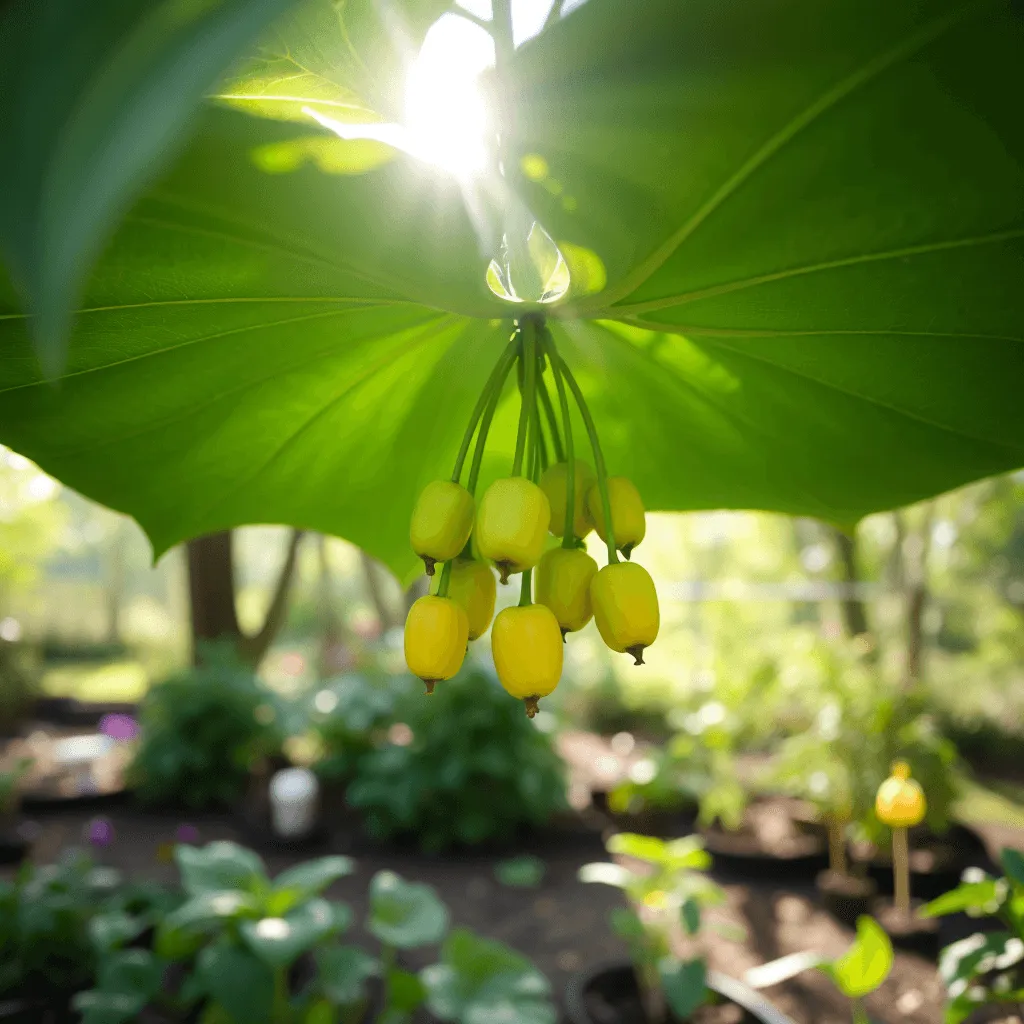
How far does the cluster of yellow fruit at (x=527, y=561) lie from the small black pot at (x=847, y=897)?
123 inches

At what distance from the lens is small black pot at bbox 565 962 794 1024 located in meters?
2.18

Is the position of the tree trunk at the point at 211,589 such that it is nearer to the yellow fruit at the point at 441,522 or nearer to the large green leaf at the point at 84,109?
the yellow fruit at the point at 441,522

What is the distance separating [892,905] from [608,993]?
128 centimetres

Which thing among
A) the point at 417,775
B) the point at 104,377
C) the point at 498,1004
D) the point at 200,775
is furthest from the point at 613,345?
the point at 200,775

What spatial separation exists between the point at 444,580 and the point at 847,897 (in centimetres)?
321

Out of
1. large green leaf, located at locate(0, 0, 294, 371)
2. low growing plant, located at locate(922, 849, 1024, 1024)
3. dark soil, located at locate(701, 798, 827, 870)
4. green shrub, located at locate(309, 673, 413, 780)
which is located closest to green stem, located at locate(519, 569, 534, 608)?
large green leaf, located at locate(0, 0, 294, 371)

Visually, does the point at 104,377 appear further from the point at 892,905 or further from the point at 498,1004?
the point at 892,905

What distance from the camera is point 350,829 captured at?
173 inches

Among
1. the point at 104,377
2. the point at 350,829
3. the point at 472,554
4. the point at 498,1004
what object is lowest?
the point at 350,829

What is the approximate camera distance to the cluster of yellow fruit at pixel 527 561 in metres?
0.54

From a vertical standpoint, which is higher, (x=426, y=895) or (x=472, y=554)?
(x=472, y=554)

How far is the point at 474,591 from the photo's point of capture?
623 mm

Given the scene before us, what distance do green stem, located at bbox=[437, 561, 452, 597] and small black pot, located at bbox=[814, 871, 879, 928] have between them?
320 centimetres

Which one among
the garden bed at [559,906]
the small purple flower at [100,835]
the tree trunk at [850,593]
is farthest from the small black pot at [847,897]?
the small purple flower at [100,835]
